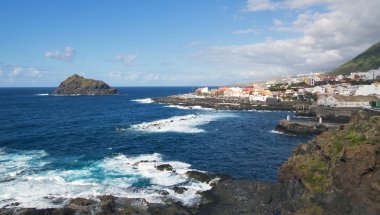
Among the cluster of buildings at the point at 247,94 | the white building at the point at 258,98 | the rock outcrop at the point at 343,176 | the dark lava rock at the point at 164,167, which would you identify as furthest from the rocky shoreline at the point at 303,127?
the cluster of buildings at the point at 247,94

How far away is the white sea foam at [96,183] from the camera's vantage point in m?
32.8

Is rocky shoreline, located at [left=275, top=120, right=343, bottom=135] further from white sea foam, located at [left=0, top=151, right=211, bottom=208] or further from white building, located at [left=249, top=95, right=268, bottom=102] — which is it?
white building, located at [left=249, top=95, right=268, bottom=102]

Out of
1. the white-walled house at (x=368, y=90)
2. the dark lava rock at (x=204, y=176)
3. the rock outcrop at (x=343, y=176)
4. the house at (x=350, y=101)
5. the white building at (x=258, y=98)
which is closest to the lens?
the rock outcrop at (x=343, y=176)

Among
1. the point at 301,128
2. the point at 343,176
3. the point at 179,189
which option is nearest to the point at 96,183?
the point at 179,189

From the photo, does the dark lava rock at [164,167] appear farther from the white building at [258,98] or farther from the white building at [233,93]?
the white building at [233,93]

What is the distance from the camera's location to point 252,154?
52.9 m

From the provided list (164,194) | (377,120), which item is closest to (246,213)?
(164,194)

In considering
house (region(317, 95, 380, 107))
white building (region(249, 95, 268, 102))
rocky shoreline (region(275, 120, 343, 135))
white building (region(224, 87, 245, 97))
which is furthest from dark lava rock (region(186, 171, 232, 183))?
white building (region(224, 87, 245, 97))

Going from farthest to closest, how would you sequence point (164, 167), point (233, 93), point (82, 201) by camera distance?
1. point (233, 93)
2. point (164, 167)
3. point (82, 201)

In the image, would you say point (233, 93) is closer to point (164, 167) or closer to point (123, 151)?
point (123, 151)

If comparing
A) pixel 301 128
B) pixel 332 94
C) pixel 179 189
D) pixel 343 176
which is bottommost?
pixel 179 189

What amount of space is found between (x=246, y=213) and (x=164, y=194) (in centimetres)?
843

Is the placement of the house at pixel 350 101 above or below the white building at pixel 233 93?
below

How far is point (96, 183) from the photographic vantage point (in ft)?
121
